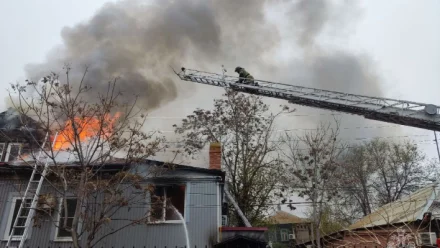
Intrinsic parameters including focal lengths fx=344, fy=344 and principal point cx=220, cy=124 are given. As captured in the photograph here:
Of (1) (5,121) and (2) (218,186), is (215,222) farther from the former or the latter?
(1) (5,121)

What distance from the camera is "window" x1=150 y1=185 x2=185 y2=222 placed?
12.9 meters

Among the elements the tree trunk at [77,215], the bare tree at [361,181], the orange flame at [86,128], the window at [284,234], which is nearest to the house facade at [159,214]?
the orange flame at [86,128]

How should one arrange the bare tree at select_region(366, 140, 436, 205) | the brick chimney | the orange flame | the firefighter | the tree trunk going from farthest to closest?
the bare tree at select_region(366, 140, 436, 205) < the firefighter < the brick chimney < the orange flame < the tree trunk

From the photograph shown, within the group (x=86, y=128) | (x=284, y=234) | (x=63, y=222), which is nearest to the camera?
(x=63, y=222)

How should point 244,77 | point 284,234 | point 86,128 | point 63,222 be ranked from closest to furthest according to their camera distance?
1. point 63,222
2. point 86,128
3. point 244,77
4. point 284,234

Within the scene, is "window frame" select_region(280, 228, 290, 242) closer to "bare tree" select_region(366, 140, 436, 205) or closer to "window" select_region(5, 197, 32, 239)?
"bare tree" select_region(366, 140, 436, 205)

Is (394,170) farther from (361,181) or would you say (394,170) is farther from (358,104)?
(358,104)

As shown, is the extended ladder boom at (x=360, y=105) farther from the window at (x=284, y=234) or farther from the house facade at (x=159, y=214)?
the window at (x=284, y=234)

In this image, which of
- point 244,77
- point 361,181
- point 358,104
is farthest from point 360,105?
point 361,181

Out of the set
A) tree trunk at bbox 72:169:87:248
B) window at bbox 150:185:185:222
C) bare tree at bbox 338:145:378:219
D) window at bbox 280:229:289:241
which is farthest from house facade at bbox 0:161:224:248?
window at bbox 280:229:289:241

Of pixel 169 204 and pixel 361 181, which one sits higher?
pixel 361 181

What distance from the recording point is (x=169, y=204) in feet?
43.0

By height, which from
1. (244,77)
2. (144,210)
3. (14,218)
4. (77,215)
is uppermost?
(244,77)

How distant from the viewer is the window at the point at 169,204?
506 inches
